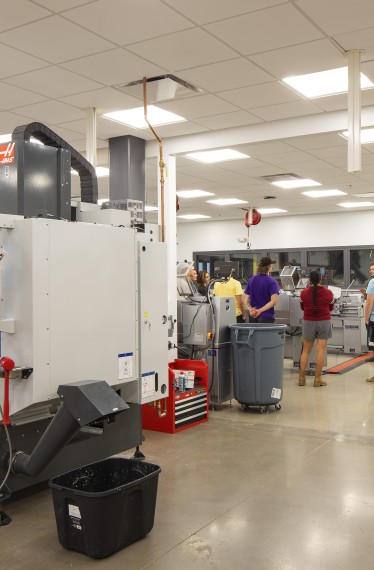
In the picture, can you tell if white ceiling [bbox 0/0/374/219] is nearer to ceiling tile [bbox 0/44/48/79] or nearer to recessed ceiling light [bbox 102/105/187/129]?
ceiling tile [bbox 0/44/48/79]

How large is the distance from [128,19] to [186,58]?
28.3 inches

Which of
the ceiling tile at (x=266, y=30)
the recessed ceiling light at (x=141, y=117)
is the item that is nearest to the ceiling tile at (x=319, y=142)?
the recessed ceiling light at (x=141, y=117)

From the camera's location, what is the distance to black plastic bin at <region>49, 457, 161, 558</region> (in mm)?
2666

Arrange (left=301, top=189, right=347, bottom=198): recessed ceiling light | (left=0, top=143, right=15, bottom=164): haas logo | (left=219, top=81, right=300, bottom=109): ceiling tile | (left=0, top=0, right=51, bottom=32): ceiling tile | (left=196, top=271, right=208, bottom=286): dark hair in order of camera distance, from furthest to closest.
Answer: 1. (left=301, top=189, right=347, bottom=198): recessed ceiling light
2. (left=196, top=271, right=208, bottom=286): dark hair
3. (left=219, top=81, right=300, bottom=109): ceiling tile
4. (left=0, top=0, right=51, bottom=32): ceiling tile
5. (left=0, top=143, right=15, bottom=164): haas logo

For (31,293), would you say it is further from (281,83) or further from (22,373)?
(281,83)

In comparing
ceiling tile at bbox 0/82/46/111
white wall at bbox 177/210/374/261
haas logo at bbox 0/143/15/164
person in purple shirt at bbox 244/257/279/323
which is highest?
ceiling tile at bbox 0/82/46/111

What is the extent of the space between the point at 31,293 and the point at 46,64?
2177 mm

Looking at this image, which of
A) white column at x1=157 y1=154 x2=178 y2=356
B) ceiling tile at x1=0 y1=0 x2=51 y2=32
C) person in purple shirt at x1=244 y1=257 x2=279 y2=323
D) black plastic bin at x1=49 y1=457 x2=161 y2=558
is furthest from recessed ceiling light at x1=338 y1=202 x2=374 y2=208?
black plastic bin at x1=49 y1=457 x2=161 y2=558

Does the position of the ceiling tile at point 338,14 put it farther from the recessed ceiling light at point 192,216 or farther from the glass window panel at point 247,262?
the glass window panel at point 247,262

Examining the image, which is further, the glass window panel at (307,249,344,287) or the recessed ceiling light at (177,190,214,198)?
the glass window panel at (307,249,344,287)

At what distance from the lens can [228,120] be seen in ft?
18.6

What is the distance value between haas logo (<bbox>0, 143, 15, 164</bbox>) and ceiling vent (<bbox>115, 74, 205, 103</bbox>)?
5.52ft

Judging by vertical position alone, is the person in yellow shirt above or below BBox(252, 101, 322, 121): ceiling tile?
below

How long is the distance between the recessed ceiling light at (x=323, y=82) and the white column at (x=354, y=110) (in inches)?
11.8
